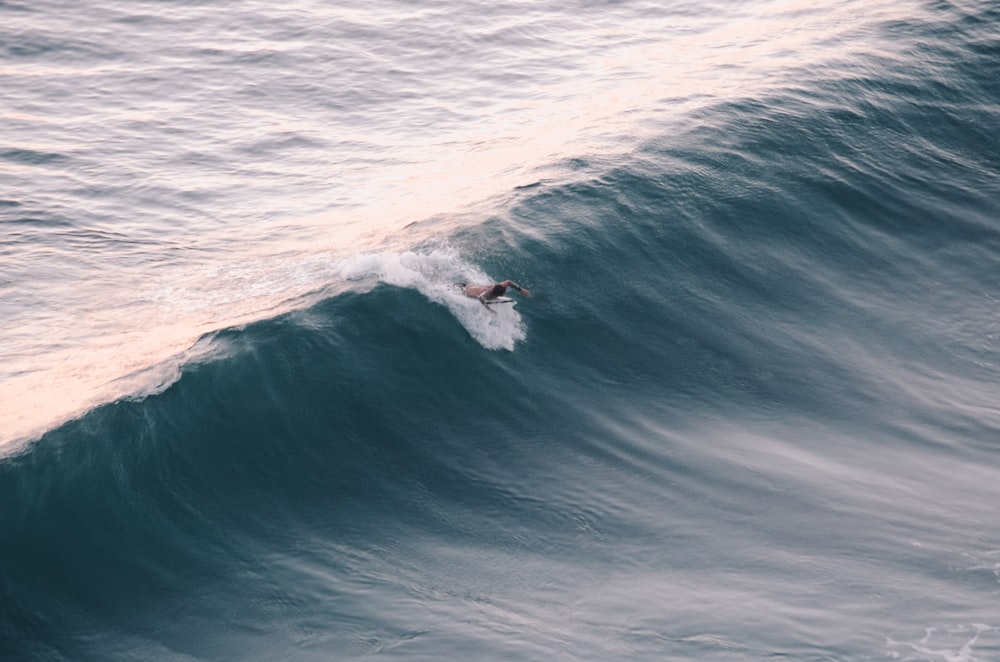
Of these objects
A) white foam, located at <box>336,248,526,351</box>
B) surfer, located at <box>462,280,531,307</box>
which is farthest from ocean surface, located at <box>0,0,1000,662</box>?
surfer, located at <box>462,280,531,307</box>

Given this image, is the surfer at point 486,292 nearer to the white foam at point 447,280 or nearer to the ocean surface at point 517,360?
the white foam at point 447,280

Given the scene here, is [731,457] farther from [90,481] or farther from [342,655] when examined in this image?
[90,481]

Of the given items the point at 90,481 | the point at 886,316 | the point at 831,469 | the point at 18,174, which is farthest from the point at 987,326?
the point at 18,174

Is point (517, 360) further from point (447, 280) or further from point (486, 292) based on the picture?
point (447, 280)

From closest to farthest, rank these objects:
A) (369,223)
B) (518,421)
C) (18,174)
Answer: (518,421) → (369,223) → (18,174)

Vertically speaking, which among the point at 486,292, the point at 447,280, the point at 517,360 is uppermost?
the point at 447,280

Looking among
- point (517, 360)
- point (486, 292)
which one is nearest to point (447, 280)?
point (486, 292)

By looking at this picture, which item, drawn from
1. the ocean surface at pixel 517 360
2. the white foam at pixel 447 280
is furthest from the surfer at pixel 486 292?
the ocean surface at pixel 517 360

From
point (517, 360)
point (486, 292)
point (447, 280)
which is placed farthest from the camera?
point (447, 280)
